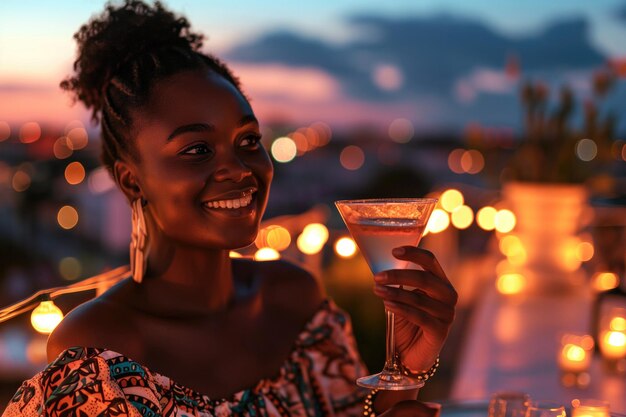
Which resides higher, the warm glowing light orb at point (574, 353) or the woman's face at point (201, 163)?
the woman's face at point (201, 163)

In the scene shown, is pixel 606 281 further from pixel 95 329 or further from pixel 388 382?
pixel 95 329

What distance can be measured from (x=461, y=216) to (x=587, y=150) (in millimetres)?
2743

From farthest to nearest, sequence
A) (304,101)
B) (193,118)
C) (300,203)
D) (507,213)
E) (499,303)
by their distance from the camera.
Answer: (304,101) → (300,203) → (507,213) → (499,303) → (193,118)

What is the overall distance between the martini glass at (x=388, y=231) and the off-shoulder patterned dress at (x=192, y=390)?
0.38 meters

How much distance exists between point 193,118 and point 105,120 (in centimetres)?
28

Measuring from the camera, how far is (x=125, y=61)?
179cm

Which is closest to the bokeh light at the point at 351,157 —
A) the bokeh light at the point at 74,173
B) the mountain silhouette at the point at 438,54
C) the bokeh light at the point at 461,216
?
the mountain silhouette at the point at 438,54

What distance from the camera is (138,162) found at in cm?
168

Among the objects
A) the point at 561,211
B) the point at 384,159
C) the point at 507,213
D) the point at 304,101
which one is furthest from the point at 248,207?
the point at 384,159

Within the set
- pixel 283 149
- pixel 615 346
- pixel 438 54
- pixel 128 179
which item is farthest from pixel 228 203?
pixel 438 54

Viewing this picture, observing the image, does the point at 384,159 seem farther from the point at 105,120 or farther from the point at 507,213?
the point at 105,120

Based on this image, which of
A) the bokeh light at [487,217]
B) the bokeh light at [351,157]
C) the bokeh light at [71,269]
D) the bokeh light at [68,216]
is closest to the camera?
the bokeh light at [487,217]

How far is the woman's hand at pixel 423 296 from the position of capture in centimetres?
138

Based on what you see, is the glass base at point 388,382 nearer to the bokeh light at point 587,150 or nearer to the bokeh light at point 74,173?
the bokeh light at point 587,150
